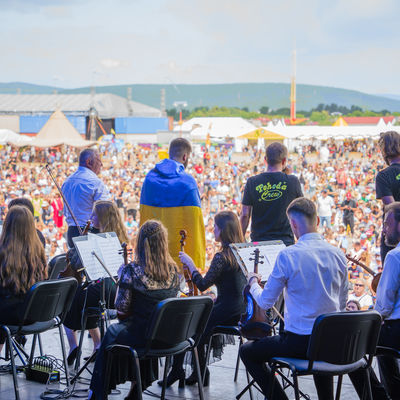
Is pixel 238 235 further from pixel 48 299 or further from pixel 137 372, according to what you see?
pixel 48 299

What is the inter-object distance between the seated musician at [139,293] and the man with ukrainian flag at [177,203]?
2.85 ft

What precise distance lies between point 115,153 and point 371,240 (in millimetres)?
26594

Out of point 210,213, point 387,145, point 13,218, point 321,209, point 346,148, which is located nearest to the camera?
point 13,218

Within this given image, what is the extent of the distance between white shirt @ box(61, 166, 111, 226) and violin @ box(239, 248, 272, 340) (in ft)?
7.07

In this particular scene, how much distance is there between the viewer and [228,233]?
4141 mm

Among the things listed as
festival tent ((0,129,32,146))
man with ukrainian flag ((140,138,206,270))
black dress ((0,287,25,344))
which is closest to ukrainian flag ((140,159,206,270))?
man with ukrainian flag ((140,138,206,270))

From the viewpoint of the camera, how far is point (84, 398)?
417 centimetres

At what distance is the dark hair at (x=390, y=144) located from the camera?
4.37m

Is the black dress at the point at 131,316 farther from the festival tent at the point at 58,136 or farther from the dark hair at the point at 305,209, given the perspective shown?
the festival tent at the point at 58,136

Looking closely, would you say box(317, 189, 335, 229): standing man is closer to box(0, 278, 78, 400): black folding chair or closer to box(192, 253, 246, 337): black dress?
box(192, 253, 246, 337): black dress

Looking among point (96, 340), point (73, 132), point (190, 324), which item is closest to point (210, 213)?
point (96, 340)

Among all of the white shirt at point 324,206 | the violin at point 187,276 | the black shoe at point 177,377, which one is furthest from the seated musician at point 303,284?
the white shirt at point 324,206

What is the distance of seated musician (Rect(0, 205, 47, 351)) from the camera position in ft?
13.4

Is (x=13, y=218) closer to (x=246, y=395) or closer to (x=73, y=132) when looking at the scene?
(x=246, y=395)
